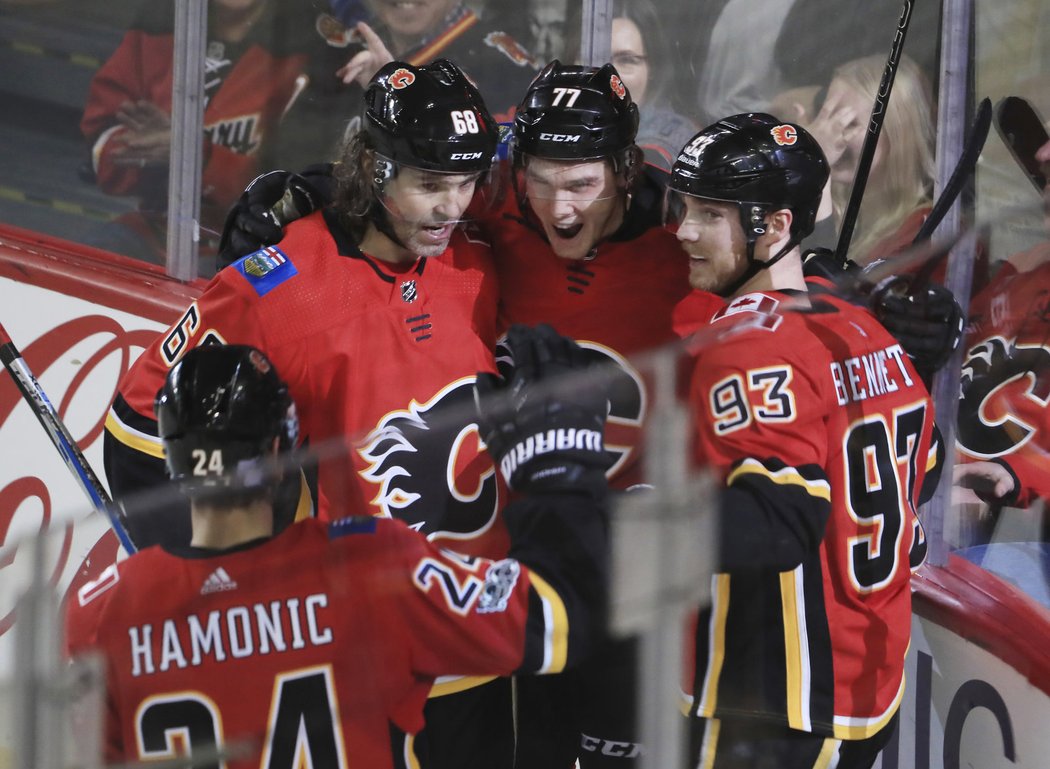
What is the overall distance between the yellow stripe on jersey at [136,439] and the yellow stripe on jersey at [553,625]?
3.18ft

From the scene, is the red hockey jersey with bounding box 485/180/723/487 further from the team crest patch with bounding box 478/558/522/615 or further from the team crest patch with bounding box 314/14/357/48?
the team crest patch with bounding box 314/14/357/48

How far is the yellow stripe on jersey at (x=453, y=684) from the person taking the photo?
1.51 meters

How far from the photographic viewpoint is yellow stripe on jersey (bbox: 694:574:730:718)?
52.5 inches

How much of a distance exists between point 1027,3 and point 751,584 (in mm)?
1445

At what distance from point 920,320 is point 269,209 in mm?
1018

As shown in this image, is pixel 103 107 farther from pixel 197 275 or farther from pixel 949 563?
pixel 949 563

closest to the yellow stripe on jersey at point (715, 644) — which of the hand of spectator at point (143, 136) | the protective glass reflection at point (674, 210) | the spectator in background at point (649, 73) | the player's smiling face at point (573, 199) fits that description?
the protective glass reflection at point (674, 210)

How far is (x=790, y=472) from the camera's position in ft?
5.32

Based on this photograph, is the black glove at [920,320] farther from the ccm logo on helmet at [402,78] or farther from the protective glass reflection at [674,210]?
the ccm logo on helmet at [402,78]

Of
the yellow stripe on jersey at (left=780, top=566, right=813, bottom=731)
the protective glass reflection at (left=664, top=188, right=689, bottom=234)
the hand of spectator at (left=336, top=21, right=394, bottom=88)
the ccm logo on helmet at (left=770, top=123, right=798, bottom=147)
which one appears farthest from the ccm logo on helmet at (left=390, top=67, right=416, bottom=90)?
the hand of spectator at (left=336, top=21, right=394, bottom=88)

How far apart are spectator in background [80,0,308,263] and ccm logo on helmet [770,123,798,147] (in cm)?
248

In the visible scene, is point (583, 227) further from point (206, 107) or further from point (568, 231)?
point (206, 107)

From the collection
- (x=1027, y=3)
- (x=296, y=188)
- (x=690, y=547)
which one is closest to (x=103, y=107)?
(x=296, y=188)

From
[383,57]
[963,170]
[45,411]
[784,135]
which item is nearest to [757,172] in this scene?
[784,135]
